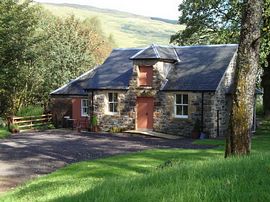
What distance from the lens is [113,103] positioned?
113 ft

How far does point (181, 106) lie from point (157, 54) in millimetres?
4203

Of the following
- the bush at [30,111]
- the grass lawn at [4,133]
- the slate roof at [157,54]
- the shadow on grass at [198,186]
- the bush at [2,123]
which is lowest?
the grass lawn at [4,133]

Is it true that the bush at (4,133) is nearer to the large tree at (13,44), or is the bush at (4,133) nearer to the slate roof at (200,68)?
the large tree at (13,44)

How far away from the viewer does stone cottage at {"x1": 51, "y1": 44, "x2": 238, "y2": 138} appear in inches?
1196

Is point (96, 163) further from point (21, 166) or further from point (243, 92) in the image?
point (243, 92)

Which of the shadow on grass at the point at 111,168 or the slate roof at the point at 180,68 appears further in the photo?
the slate roof at the point at 180,68

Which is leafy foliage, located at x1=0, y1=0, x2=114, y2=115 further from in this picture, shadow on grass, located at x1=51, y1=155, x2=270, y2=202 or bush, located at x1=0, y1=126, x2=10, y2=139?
shadow on grass, located at x1=51, y1=155, x2=270, y2=202

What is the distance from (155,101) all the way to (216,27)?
1078cm

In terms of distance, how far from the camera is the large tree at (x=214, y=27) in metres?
34.8

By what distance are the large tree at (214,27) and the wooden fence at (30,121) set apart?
1395 cm

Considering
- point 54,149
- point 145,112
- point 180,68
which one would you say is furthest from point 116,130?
point 54,149

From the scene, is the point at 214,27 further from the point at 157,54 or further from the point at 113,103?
the point at 113,103

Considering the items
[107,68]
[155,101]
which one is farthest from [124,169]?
[107,68]

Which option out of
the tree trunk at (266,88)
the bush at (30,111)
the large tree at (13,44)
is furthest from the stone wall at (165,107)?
the large tree at (13,44)
